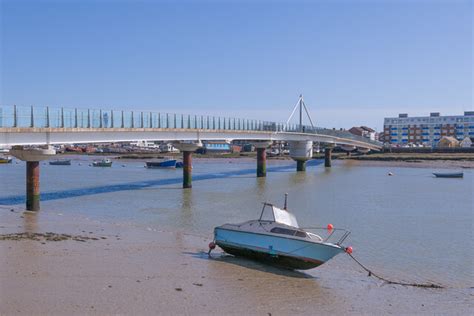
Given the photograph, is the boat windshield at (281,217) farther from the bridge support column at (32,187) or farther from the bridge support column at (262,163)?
the bridge support column at (262,163)

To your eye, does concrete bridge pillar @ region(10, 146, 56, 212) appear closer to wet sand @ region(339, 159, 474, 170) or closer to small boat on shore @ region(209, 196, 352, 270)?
small boat on shore @ region(209, 196, 352, 270)

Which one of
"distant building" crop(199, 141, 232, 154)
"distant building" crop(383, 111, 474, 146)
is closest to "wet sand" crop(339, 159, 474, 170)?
"distant building" crop(199, 141, 232, 154)

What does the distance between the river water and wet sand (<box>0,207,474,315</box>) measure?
2.37m

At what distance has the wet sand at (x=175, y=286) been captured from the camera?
40.6 feet

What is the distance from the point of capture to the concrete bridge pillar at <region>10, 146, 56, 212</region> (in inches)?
1182

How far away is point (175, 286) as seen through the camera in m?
14.2

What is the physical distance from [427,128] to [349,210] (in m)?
Answer: 164

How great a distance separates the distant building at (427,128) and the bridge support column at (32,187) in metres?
165

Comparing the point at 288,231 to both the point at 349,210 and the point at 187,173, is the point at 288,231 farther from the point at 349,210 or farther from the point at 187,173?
the point at 187,173

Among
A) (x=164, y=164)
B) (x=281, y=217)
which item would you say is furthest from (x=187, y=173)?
(x=164, y=164)

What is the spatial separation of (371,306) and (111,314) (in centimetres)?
643

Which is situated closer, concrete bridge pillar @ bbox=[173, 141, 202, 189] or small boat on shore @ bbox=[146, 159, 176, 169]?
concrete bridge pillar @ bbox=[173, 141, 202, 189]

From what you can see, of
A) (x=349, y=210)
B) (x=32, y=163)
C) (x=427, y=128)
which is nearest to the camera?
(x=32, y=163)

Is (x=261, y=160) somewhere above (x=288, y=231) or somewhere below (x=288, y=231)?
below
